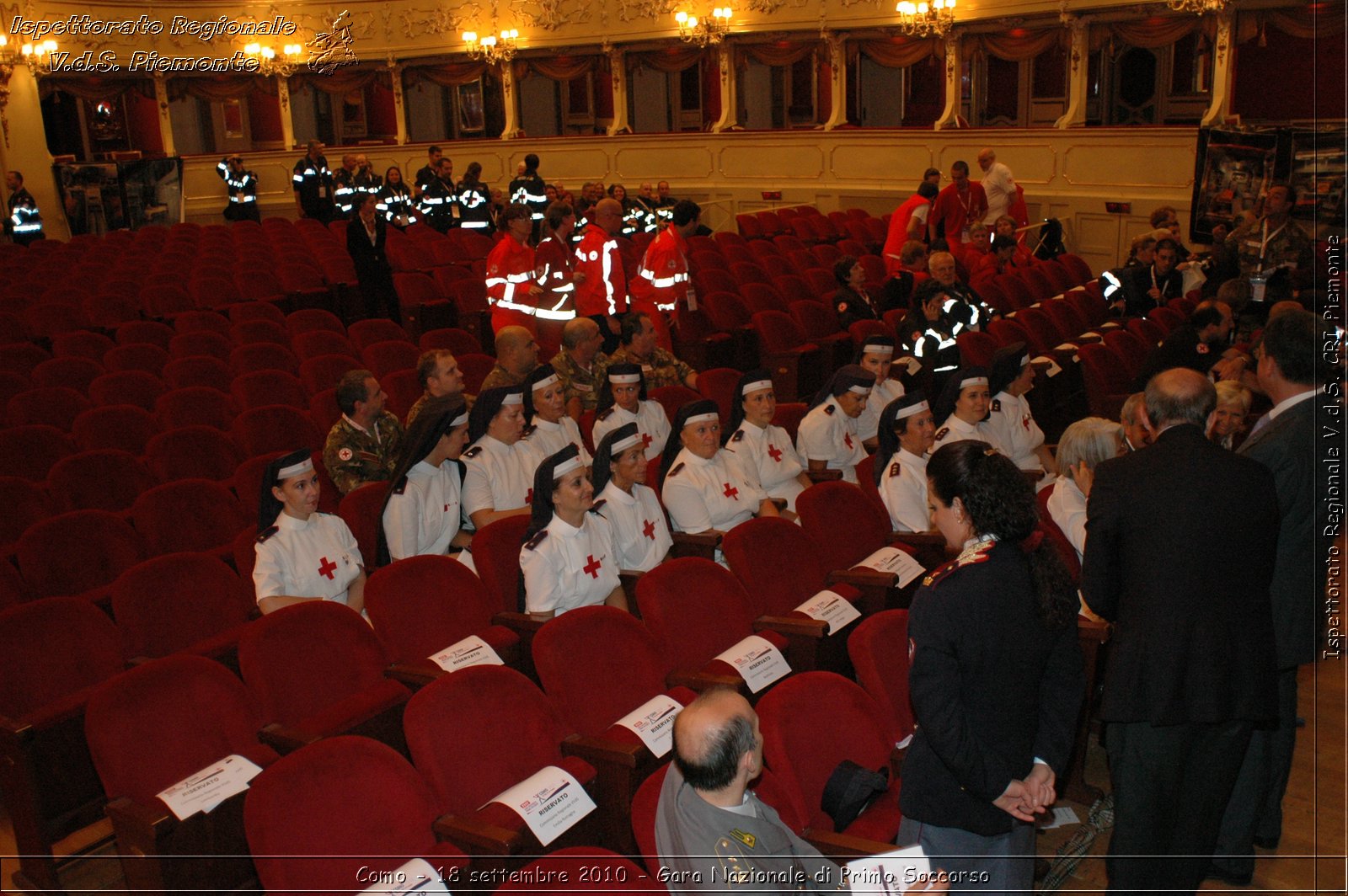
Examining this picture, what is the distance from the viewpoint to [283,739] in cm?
309

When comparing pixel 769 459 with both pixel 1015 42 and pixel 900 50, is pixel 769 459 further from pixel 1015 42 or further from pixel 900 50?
pixel 900 50

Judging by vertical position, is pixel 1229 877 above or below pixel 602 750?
below

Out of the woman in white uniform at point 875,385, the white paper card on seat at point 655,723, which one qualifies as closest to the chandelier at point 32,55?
the woman in white uniform at point 875,385

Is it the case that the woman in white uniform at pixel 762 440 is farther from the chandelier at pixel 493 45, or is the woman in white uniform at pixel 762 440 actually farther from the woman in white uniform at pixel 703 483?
the chandelier at pixel 493 45

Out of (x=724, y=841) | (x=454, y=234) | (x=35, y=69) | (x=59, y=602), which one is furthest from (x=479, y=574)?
(x=35, y=69)

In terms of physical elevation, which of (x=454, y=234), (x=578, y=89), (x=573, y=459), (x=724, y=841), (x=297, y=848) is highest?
(x=578, y=89)

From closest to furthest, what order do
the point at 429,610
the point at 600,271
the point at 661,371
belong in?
the point at 429,610
the point at 661,371
the point at 600,271

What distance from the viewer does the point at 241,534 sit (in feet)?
14.3

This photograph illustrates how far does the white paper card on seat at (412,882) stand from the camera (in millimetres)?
2414

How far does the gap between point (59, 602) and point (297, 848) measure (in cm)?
163

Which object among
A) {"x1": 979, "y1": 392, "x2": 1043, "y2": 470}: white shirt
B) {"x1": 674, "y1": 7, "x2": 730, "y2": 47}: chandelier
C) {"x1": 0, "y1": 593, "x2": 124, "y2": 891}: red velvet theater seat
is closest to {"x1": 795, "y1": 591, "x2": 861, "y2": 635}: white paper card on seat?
{"x1": 979, "y1": 392, "x2": 1043, "y2": 470}: white shirt

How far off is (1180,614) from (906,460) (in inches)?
91.2

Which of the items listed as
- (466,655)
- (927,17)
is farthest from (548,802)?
(927,17)

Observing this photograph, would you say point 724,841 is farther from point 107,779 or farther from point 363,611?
point 363,611
